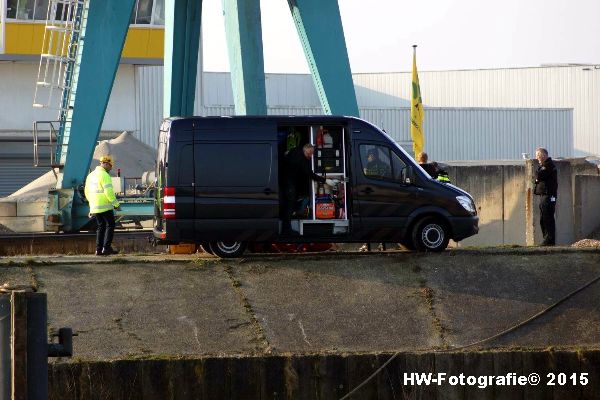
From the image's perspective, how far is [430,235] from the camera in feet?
57.1

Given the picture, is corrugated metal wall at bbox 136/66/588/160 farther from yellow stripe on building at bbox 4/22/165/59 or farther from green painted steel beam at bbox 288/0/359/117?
green painted steel beam at bbox 288/0/359/117

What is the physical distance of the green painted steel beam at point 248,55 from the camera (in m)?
23.0

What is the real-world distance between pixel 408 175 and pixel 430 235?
2.81 ft

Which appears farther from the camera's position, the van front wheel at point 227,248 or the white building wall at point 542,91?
the white building wall at point 542,91

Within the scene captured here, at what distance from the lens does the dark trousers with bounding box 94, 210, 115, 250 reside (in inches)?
718

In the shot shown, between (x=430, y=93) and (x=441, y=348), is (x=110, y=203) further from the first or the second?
(x=430, y=93)

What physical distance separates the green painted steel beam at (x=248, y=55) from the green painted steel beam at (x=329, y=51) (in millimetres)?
943

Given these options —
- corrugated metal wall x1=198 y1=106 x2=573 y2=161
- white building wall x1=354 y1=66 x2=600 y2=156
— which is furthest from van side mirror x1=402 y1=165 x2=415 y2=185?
white building wall x1=354 y1=66 x2=600 y2=156

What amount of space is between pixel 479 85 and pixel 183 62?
4158 centimetres

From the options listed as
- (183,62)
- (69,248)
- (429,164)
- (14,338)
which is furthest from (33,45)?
(14,338)

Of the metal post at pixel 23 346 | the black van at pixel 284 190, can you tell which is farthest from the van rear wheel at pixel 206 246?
the metal post at pixel 23 346

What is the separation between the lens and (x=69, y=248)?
22.0 metres

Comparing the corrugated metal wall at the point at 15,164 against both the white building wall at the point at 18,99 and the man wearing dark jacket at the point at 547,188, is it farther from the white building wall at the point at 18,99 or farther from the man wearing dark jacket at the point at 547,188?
the man wearing dark jacket at the point at 547,188

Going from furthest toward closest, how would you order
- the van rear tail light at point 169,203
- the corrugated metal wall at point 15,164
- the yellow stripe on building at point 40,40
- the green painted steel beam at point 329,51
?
the corrugated metal wall at point 15,164, the yellow stripe on building at point 40,40, the green painted steel beam at point 329,51, the van rear tail light at point 169,203
